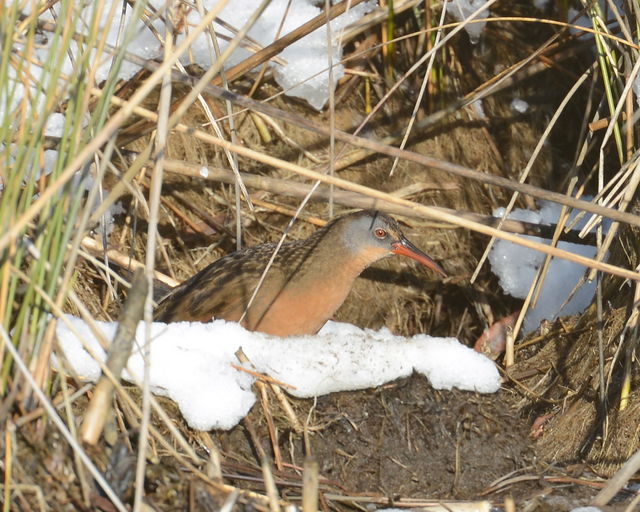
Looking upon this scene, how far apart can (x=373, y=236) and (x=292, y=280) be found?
0.44 meters

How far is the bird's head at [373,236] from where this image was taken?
159 inches

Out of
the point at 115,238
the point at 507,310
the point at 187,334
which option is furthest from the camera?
the point at 507,310

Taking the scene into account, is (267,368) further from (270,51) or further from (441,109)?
(441,109)

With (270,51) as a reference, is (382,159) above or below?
below

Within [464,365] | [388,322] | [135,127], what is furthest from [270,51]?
[388,322]

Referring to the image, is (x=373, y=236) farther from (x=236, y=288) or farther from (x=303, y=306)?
(x=236, y=288)

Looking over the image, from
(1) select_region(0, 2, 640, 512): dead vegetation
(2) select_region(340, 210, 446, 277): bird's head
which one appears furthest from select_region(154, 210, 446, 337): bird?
(1) select_region(0, 2, 640, 512): dead vegetation

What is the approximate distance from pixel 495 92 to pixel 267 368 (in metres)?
2.47

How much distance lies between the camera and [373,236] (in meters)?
4.06

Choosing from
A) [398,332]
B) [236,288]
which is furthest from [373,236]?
[398,332]

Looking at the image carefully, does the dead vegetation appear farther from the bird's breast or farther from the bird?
the bird's breast

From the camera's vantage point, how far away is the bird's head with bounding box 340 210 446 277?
13.2 feet

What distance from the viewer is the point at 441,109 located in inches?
186

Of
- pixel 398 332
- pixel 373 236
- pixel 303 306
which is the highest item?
pixel 373 236
